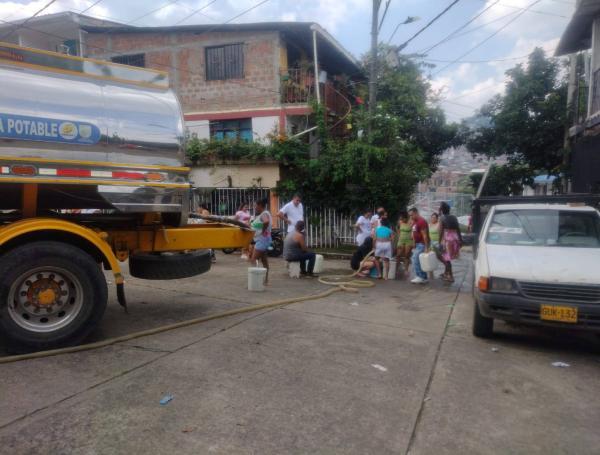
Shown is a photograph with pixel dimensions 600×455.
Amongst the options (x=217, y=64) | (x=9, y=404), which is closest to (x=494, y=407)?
(x=9, y=404)

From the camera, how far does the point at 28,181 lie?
4.52 metres

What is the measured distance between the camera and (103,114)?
16.3ft

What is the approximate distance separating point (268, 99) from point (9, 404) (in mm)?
14839

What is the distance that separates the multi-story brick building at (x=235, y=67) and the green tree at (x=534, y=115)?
638 cm

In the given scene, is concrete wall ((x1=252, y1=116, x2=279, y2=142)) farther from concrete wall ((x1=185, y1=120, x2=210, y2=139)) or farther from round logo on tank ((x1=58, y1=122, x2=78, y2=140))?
round logo on tank ((x1=58, y1=122, x2=78, y2=140))

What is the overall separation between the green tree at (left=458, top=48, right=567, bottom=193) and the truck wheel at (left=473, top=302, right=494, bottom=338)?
11901 millimetres

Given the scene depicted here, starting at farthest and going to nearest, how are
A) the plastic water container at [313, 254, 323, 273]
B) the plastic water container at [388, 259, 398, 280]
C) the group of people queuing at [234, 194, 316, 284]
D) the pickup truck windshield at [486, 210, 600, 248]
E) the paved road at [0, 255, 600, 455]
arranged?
the plastic water container at [313, 254, 323, 273], the plastic water container at [388, 259, 398, 280], the group of people queuing at [234, 194, 316, 284], the pickup truck windshield at [486, 210, 600, 248], the paved road at [0, 255, 600, 455]

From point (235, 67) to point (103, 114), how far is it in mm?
13438

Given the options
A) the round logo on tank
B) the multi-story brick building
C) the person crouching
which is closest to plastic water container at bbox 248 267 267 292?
the person crouching

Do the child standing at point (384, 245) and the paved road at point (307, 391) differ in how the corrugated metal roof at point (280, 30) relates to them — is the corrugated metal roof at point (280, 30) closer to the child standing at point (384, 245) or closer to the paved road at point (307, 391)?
the child standing at point (384, 245)

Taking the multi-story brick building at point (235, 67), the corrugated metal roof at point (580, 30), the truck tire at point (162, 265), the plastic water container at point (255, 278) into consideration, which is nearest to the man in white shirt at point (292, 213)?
the plastic water container at point (255, 278)

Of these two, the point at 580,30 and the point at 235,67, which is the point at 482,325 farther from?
the point at 235,67

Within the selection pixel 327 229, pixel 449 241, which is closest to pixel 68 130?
pixel 449 241

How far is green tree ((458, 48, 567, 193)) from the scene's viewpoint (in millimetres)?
15906
